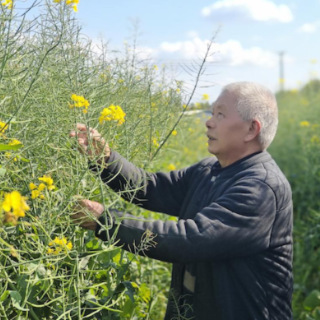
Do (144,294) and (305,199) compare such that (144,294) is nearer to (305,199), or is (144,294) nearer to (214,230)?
(214,230)

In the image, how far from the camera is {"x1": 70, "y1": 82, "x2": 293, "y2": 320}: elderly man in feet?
6.32

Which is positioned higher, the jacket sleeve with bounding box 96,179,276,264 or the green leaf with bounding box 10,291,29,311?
the jacket sleeve with bounding box 96,179,276,264

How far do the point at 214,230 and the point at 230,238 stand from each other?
0.07 metres

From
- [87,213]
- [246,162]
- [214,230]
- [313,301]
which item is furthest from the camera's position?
[313,301]

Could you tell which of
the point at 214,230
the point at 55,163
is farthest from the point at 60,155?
the point at 214,230

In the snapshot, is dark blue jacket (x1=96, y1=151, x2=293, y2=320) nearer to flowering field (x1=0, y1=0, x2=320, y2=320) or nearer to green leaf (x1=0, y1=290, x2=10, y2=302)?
flowering field (x1=0, y1=0, x2=320, y2=320)

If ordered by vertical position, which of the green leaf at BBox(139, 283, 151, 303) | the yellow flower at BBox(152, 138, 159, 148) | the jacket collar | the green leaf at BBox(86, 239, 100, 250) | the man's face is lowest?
the green leaf at BBox(139, 283, 151, 303)

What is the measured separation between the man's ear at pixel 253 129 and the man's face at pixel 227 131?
0.04 feet

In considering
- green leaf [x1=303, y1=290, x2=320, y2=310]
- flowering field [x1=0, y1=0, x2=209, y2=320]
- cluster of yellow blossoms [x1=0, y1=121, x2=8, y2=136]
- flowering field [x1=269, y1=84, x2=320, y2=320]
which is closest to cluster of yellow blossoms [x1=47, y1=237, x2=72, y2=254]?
flowering field [x1=0, y1=0, x2=209, y2=320]

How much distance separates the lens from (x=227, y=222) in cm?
197

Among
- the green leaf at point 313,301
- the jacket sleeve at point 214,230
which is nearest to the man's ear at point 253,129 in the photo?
the jacket sleeve at point 214,230

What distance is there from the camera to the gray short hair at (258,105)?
7.54 feet

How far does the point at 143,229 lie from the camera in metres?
1.90

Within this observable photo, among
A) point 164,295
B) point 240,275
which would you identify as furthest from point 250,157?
point 164,295
